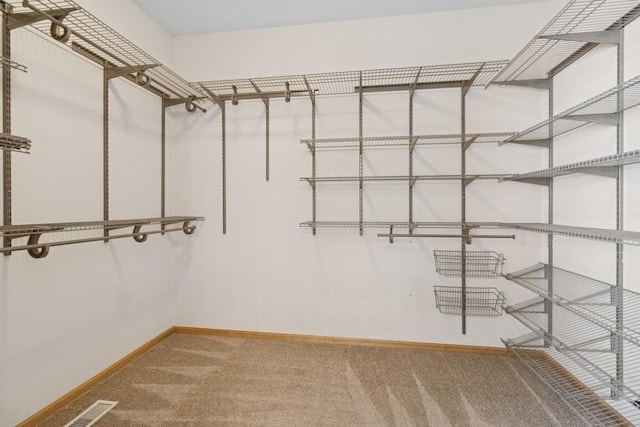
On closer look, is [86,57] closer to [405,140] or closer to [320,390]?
[405,140]

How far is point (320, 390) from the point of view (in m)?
2.05

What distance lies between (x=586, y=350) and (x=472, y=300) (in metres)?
0.87

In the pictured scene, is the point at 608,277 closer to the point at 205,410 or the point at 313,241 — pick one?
the point at 313,241

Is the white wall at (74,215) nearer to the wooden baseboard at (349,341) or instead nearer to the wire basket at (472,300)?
the wooden baseboard at (349,341)

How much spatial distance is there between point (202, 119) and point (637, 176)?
321 centimetres

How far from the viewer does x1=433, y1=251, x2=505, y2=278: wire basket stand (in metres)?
2.52

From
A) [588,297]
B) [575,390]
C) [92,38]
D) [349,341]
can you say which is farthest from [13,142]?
[575,390]

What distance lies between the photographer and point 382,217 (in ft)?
8.71

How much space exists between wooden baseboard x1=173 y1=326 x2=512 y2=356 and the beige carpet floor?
0.20 ft

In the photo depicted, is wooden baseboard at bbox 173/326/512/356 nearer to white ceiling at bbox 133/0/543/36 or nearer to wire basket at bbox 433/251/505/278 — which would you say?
wire basket at bbox 433/251/505/278

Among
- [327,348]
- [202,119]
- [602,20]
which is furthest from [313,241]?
[602,20]

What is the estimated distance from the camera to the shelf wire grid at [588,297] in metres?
1.51

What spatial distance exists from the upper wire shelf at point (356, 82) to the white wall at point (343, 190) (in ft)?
0.29

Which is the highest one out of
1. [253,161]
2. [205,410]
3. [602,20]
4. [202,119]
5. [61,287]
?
[602,20]
